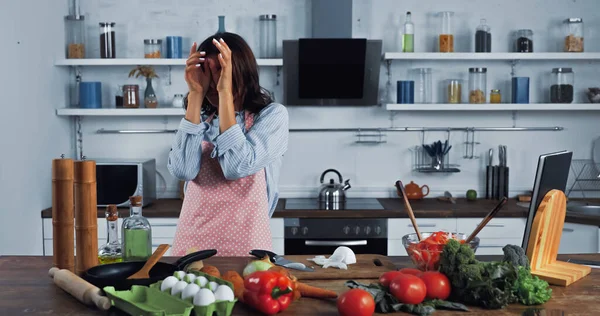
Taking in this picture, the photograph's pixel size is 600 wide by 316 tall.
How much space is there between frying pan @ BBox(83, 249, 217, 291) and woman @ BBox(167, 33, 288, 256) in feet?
1.53

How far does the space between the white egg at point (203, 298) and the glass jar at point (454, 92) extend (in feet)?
11.0

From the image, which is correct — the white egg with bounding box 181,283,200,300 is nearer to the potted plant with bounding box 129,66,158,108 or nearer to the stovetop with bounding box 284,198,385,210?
the stovetop with bounding box 284,198,385,210

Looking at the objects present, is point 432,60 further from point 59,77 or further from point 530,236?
point 530,236

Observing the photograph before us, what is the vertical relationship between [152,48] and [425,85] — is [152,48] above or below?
above

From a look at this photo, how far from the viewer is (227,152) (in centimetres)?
232

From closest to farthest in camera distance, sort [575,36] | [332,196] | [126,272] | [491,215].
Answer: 1. [126,272]
2. [491,215]
3. [332,196]
4. [575,36]

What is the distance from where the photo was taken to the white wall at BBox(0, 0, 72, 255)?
11.9ft

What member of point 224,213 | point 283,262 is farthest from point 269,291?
point 224,213

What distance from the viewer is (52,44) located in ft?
14.5

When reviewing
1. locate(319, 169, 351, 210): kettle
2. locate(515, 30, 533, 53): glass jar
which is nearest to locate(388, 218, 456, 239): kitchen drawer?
locate(319, 169, 351, 210): kettle

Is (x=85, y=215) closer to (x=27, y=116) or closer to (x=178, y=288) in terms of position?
(x=178, y=288)

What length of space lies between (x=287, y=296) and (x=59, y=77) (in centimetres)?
340

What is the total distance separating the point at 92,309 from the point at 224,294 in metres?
0.38

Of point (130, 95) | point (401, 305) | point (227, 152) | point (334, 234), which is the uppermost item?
point (130, 95)
